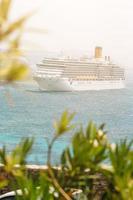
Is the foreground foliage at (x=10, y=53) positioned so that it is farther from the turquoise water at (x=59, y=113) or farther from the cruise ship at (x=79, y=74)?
the cruise ship at (x=79, y=74)

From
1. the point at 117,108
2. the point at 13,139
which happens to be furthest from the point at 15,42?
the point at 117,108

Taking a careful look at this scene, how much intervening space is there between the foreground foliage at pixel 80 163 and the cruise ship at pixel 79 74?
43.7 m

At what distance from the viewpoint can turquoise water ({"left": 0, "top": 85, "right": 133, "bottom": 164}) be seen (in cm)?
3107

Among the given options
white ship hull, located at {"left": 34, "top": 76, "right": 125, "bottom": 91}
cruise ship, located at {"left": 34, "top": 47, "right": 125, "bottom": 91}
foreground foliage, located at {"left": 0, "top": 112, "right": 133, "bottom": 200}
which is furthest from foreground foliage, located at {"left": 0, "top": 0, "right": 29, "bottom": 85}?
white ship hull, located at {"left": 34, "top": 76, "right": 125, "bottom": 91}

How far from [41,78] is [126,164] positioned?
46.3 m

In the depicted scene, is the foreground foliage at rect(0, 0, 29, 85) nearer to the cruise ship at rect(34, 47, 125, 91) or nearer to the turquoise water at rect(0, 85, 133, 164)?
the turquoise water at rect(0, 85, 133, 164)

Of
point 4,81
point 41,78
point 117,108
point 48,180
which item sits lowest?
point 117,108

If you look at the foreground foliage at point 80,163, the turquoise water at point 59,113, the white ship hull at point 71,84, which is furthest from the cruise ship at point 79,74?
the foreground foliage at point 80,163

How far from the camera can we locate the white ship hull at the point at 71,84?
48719 mm

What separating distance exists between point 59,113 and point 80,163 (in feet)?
136

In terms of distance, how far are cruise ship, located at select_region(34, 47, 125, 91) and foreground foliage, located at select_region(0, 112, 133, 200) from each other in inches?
1722

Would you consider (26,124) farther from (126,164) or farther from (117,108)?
(126,164)

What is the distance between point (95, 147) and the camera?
35.4 inches

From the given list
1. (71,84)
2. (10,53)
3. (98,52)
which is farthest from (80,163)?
(98,52)
